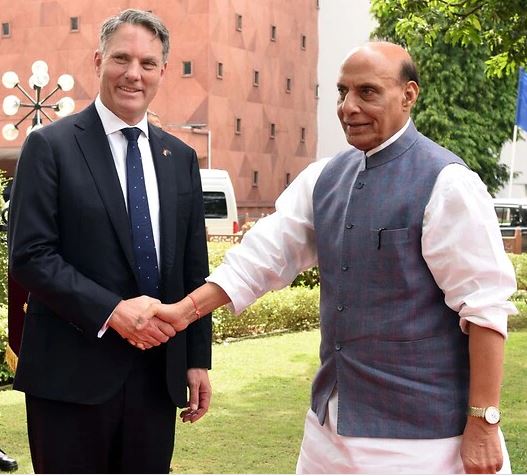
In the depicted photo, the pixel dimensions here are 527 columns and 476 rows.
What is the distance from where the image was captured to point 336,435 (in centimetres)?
271

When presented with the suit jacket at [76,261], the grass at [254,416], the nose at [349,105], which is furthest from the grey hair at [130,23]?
the grass at [254,416]

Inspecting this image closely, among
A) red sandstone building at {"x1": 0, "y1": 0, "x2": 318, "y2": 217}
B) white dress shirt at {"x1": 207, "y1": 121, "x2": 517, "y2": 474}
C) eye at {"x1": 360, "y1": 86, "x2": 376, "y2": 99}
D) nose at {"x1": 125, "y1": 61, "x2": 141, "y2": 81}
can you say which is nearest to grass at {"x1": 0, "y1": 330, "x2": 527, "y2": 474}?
white dress shirt at {"x1": 207, "y1": 121, "x2": 517, "y2": 474}

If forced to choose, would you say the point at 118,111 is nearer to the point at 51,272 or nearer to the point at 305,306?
the point at 51,272

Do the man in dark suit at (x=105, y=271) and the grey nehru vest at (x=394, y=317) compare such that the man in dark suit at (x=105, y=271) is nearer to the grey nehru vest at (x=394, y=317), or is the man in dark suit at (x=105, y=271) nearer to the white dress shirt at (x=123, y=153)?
the white dress shirt at (x=123, y=153)

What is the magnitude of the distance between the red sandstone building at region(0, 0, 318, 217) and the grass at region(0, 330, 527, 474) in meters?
21.3

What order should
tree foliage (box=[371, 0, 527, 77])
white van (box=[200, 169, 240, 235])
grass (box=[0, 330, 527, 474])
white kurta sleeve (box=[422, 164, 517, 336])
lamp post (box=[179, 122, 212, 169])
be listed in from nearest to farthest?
white kurta sleeve (box=[422, 164, 517, 336]) → grass (box=[0, 330, 527, 474]) → tree foliage (box=[371, 0, 527, 77]) → white van (box=[200, 169, 240, 235]) → lamp post (box=[179, 122, 212, 169])

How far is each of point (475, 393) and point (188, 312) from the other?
918mm

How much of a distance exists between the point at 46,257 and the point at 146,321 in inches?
13.8

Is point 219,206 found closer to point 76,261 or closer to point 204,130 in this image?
point 204,130

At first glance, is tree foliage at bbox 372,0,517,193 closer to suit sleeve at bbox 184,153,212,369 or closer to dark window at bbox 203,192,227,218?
dark window at bbox 203,192,227,218

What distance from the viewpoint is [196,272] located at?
10.9 feet

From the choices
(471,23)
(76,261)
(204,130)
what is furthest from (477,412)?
(204,130)

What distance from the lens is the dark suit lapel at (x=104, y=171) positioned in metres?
3.07

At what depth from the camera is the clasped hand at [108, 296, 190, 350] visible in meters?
2.97
